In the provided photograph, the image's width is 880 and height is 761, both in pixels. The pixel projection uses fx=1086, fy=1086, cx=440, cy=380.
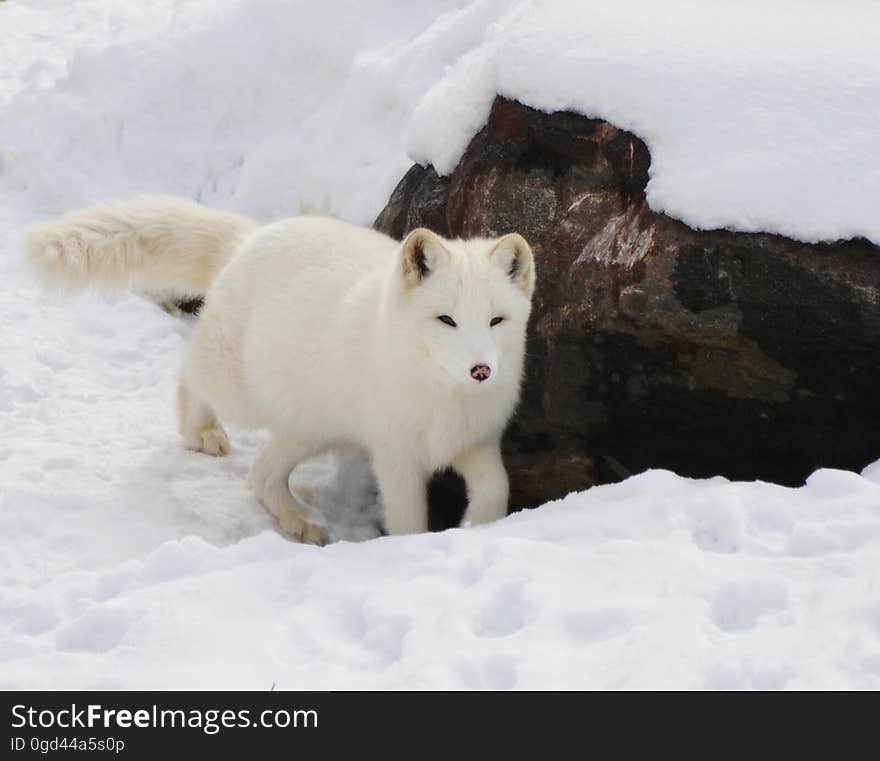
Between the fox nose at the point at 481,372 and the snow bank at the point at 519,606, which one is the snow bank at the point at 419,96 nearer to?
the fox nose at the point at 481,372

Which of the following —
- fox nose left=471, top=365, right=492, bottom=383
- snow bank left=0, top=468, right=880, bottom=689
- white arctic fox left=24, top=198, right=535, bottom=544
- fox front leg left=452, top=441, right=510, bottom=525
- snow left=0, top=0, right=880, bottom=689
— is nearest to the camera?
snow bank left=0, top=468, right=880, bottom=689

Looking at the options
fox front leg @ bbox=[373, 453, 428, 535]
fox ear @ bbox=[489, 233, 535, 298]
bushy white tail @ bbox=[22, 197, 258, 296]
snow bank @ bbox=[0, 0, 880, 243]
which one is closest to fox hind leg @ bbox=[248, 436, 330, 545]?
fox front leg @ bbox=[373, 453, 428, 535]

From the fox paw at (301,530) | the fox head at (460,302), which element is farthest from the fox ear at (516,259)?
the fox paw at (301,530)

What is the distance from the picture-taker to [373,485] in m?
5.51

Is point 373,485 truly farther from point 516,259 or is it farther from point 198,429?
point 516,259

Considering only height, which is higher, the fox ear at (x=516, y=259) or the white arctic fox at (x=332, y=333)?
the fox ear at (x=516, y=259)

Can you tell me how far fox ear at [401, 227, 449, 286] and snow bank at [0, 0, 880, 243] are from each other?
2.95 feet

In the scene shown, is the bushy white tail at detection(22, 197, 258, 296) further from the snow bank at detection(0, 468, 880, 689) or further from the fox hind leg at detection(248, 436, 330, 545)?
the snow bank at detection(0, 468, 880, 689)

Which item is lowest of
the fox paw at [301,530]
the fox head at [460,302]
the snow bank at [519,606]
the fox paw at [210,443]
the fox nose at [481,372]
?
the fox paw at [301,530]

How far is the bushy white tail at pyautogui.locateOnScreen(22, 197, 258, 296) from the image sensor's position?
4.77 m

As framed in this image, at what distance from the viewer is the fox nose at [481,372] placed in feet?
12.2

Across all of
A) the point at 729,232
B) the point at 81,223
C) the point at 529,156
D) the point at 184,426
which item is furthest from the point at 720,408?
the point at 81,223

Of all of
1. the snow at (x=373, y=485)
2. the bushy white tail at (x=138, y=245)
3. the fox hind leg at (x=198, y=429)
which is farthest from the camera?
the fox hind leg at (x=198, y=429)

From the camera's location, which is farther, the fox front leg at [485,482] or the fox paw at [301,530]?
the fox paw at [301,530]
